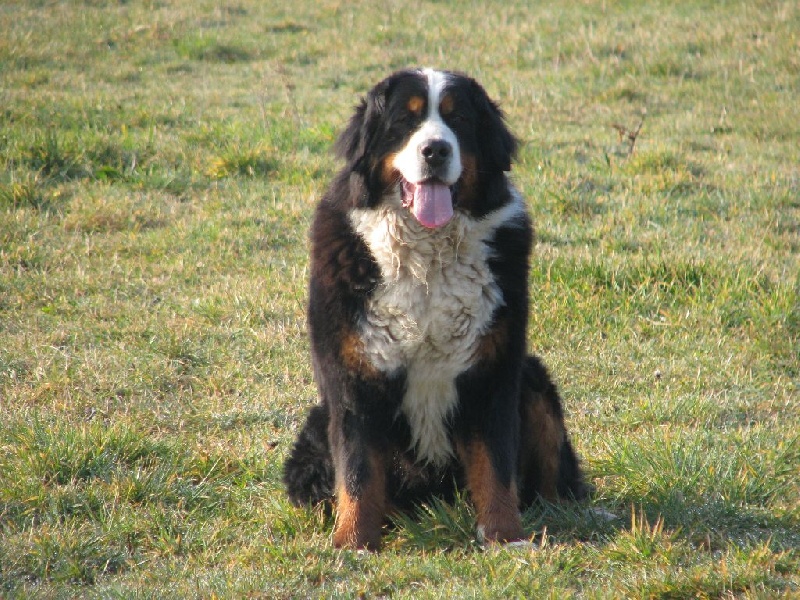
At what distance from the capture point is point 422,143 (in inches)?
147

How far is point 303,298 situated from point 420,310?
2.72 meters

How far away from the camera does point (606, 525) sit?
3.86 metres

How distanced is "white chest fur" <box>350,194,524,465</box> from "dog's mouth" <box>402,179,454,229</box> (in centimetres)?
9

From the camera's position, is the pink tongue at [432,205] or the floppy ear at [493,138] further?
the floppy ear at [493,138]

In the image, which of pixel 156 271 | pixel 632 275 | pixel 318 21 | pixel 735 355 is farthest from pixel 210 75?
pixel 735 355

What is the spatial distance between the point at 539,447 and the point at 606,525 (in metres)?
0.44

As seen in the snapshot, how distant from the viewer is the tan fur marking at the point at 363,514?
3770mm

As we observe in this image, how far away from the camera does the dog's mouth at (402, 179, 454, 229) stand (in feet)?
12.5

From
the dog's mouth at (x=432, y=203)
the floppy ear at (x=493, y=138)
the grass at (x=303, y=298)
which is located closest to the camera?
the grass at (x=303, y=298)

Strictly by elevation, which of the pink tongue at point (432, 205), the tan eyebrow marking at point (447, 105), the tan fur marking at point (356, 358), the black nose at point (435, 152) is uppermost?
the tan eyebrow marking at point (447, 105)

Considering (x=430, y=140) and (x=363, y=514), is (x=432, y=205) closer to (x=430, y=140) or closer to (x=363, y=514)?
(x=430, y=140)

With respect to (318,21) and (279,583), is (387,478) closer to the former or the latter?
A: (279,583)

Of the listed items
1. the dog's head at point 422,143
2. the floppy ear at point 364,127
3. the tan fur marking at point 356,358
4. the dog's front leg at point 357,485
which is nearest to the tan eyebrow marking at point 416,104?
the dog's head at point 422,143

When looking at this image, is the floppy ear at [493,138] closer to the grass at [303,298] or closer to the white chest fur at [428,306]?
the white chest fur at [428,306]
